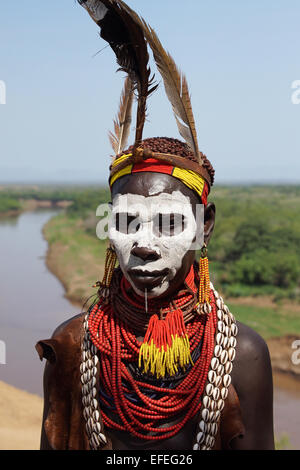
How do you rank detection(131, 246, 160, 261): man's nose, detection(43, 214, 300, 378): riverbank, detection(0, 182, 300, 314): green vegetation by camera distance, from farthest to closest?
detection(0, 182, 300, 314): green vegetation → detection(43, 214, 300, 378): riverbank → detection(131, 246, 160, 261): man's nose

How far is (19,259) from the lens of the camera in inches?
1044

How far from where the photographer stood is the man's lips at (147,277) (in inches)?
71.6

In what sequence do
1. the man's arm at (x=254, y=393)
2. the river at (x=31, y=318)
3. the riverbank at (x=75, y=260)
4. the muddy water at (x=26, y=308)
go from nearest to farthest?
the man's arm at (x=254, y=393) < the river at (x=31, y=318) < the muddy water at (x=26, y=308) < the riverbank at (x=75, y=260)

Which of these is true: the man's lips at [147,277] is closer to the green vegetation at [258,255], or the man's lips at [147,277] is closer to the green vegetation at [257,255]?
the green vegetation at [257,255]

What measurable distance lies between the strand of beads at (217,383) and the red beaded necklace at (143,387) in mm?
28

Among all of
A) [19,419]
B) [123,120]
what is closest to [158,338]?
[123,120]

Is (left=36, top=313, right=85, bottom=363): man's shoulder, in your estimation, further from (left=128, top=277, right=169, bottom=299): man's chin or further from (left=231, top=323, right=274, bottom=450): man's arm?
(left=231, top=323, right=274, bottom=450): man's arm

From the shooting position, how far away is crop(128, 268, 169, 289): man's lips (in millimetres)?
1818

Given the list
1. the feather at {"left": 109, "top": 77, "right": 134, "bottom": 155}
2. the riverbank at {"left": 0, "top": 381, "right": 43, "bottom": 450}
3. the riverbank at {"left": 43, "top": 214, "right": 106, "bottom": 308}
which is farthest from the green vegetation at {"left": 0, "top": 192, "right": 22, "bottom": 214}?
the feather at {"left": 109, "top": 77, "right": 134, "bottom": 155}

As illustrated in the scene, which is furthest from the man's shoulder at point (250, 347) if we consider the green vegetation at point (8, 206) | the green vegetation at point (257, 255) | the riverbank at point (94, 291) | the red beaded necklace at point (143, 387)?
the green vegetation at point (8, 206)

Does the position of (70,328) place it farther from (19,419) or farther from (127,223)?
(19,419)

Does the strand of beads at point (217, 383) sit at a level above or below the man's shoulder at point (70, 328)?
below

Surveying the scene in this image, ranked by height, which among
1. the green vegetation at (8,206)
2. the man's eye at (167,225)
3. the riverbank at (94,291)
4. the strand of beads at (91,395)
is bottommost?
the strand of beads at (91,395)

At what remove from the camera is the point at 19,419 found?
9.25 metres
